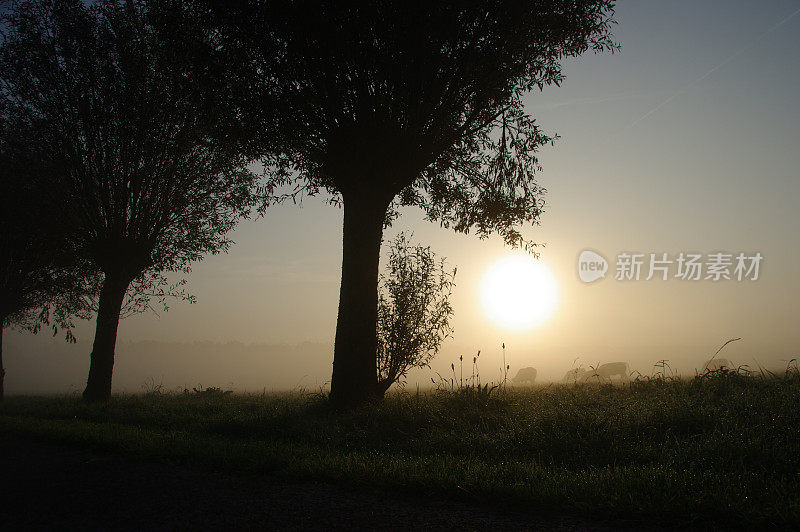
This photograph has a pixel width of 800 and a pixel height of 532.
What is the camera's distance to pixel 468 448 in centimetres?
829

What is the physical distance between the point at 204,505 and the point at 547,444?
17.1 ft

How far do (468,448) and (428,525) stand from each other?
136 inches

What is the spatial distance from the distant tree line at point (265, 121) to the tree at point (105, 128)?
0.06m

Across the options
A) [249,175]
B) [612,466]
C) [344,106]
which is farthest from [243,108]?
[612,466]

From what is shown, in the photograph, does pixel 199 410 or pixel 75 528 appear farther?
pixel 199 410

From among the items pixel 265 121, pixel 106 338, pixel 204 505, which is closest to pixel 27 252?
pixel 106 338

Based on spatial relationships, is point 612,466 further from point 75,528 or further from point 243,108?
point 243,108

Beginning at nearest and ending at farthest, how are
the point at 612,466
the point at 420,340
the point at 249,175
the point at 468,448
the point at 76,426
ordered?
the point at 612,466
the point at 468,448
the point at 76,426
the point at 420,340
the point at 249,175

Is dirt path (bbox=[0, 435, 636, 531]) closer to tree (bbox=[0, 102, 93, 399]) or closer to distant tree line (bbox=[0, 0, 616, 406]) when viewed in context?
distant tree line (bbox=[0, 0, 616, 406])

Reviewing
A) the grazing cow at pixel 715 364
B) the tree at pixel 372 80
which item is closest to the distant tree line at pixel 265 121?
the tree at pixel 372 80

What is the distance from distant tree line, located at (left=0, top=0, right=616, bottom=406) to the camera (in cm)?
1254

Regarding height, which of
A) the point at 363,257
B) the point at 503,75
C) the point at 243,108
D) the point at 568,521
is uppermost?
the point at 503,75

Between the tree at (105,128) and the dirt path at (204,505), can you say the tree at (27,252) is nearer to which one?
the tree at (105,128)

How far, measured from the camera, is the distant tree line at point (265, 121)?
1254cm
